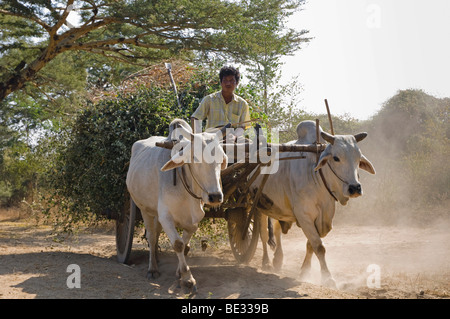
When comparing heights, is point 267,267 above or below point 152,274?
below

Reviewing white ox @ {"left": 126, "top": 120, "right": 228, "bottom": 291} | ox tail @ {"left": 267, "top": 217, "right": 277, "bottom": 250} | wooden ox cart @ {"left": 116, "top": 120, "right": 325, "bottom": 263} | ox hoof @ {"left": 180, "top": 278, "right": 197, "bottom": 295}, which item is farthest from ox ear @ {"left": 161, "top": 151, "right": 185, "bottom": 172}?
ox tail @ {"left": 267, "top": 217, "right": 277, "bottom": 250}

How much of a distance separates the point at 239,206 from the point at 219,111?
3.60ft

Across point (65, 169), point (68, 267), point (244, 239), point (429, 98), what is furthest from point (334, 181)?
point (429, 98)

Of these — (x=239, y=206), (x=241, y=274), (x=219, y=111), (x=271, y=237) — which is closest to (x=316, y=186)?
(x=239, y=206)

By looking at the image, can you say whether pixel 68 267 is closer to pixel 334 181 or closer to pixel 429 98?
pixel 334 181

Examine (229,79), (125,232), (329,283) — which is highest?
(229,79)

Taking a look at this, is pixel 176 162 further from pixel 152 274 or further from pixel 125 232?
pixel 125 232

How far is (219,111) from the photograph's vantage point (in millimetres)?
5691

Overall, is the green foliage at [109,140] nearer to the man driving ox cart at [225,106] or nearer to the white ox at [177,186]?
the man driving ox cart at [225,106]

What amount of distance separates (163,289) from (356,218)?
793 cm

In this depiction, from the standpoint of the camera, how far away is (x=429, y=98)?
19.1m

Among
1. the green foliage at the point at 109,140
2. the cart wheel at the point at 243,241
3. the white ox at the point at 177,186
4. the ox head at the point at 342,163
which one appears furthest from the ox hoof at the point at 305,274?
the green foliage at the point at 109,140

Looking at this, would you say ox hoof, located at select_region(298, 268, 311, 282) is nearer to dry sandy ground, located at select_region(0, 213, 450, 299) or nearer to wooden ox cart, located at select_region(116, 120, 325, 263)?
dry sandy ground, located at select_region(0, 213, 450, 299)

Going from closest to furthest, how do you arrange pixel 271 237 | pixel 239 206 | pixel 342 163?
pixel 342 163 < pixel 239 206 < pixel 271 237
